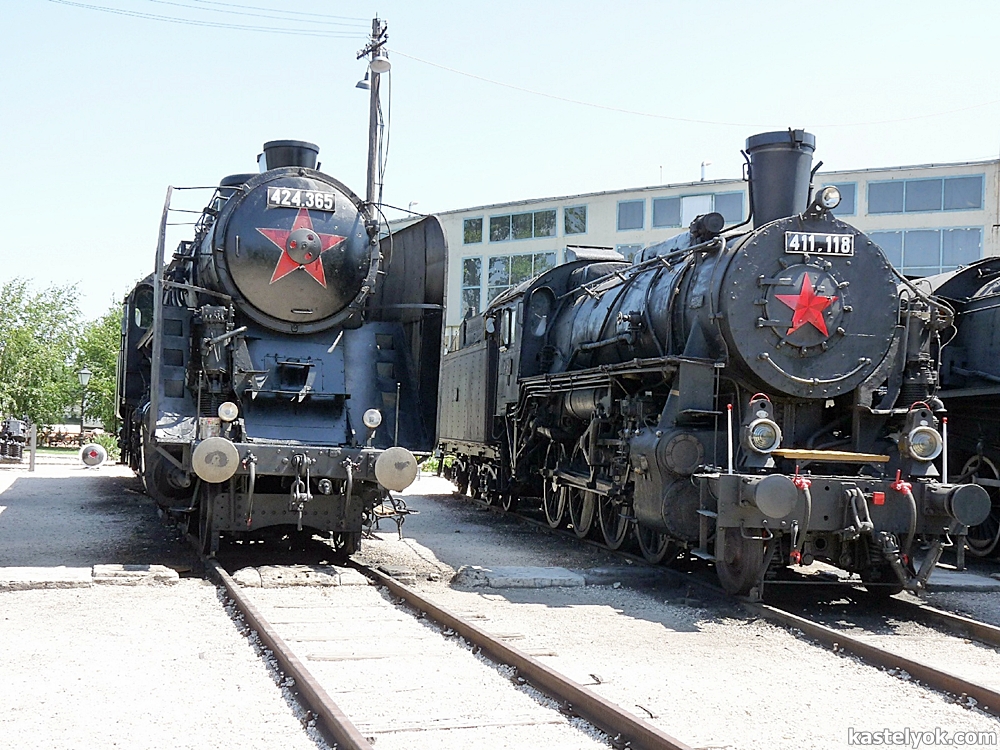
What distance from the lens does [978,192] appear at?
28750 mm

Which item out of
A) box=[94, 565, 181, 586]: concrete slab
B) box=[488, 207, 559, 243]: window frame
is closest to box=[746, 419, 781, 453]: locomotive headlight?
box=[94, 565, 181, 586]: concrete slab

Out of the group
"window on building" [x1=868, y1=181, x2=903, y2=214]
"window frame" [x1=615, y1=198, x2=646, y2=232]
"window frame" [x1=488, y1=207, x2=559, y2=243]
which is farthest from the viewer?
"window frame" [x1=488, y1=207, x2=559, y2=243]

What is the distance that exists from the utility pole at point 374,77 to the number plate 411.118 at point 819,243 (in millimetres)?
9187

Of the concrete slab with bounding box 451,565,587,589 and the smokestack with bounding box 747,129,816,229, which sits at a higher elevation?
the smokestack with bounding box 747,129,816,229

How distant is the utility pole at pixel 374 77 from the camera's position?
16.5m

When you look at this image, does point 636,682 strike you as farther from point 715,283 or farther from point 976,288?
point 976,288

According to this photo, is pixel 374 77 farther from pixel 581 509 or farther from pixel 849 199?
pixel 849 199

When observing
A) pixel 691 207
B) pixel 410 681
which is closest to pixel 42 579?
pixel 410 681

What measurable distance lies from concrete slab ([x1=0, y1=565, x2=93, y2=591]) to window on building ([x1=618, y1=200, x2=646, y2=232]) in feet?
85.0

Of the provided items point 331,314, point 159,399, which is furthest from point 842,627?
point 159,399

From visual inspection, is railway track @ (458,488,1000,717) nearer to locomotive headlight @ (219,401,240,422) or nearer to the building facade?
locomotive headlight @ (219,401,240,422)

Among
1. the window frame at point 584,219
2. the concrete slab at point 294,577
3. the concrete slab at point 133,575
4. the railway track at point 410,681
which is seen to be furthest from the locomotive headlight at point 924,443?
the window frame at point 584,219

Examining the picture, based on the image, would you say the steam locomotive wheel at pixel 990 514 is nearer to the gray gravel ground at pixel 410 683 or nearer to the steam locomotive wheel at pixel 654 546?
the steam locomotive wheel at pixel 654 546

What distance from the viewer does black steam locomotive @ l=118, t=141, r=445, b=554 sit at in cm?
839
